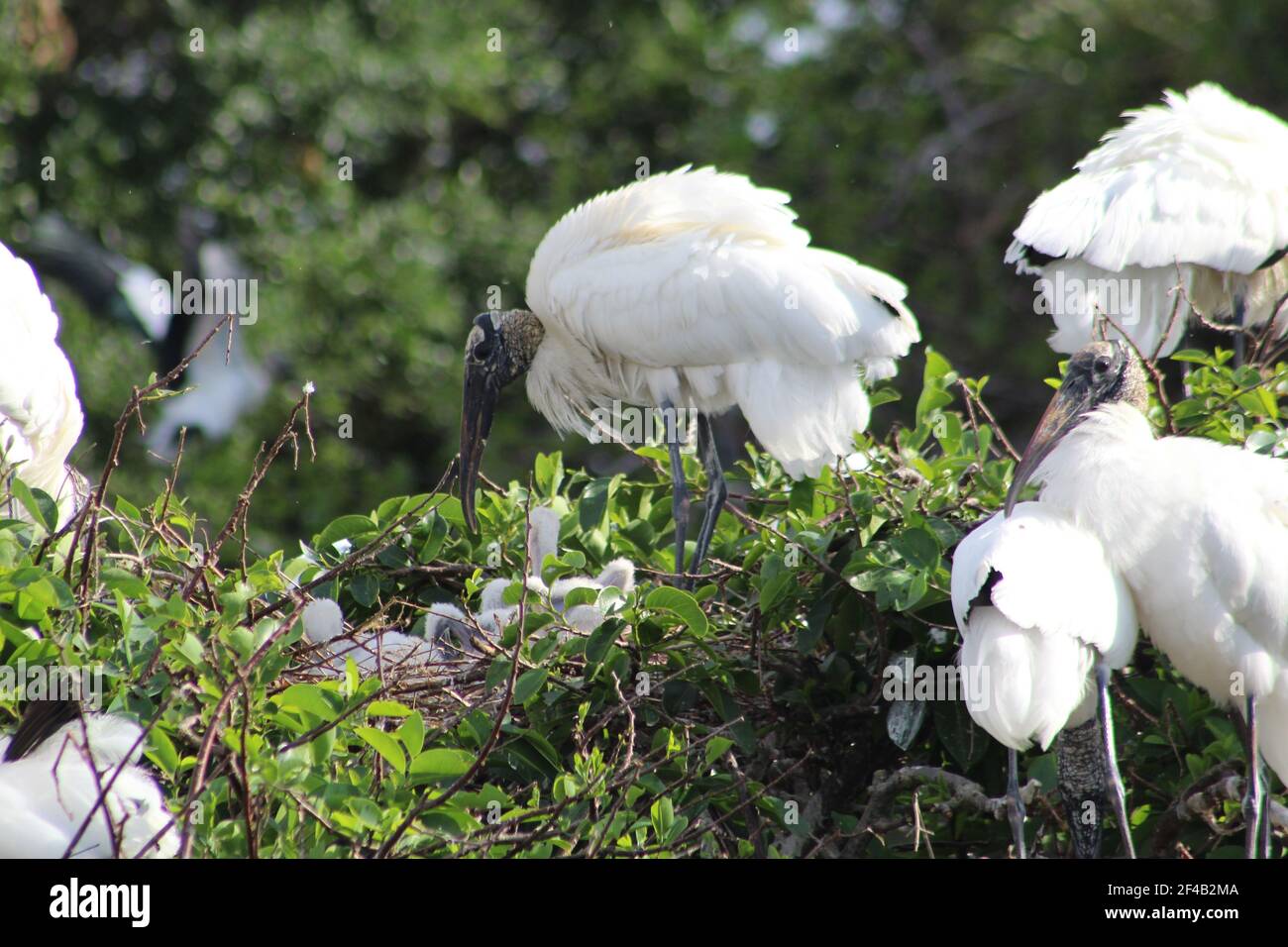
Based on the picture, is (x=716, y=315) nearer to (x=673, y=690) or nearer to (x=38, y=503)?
(x=673, y=690)

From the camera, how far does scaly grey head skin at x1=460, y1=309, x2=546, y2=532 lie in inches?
202

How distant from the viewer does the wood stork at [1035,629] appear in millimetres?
2762

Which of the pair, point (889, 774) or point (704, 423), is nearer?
point (889, 774)

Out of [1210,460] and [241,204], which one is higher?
[241,204]

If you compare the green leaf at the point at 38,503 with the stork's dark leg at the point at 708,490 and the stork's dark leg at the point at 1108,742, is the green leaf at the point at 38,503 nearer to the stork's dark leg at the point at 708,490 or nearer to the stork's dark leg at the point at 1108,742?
the stork's dark leg at the point at 708,490

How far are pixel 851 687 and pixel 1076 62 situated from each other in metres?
5.70

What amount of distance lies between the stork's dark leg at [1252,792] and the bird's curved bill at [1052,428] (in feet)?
1.72

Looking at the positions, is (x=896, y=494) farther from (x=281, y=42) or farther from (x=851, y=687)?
(x=281, y=42)

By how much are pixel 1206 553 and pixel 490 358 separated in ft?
8.69

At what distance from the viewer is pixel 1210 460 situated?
3.01m

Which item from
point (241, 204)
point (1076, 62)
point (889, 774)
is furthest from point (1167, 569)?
point (1076, 62)

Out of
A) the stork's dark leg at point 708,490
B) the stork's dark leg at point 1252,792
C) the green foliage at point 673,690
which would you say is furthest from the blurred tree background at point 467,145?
the stork's dark leg at point 1252,792

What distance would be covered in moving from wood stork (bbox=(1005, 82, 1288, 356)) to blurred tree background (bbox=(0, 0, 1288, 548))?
261 cm
